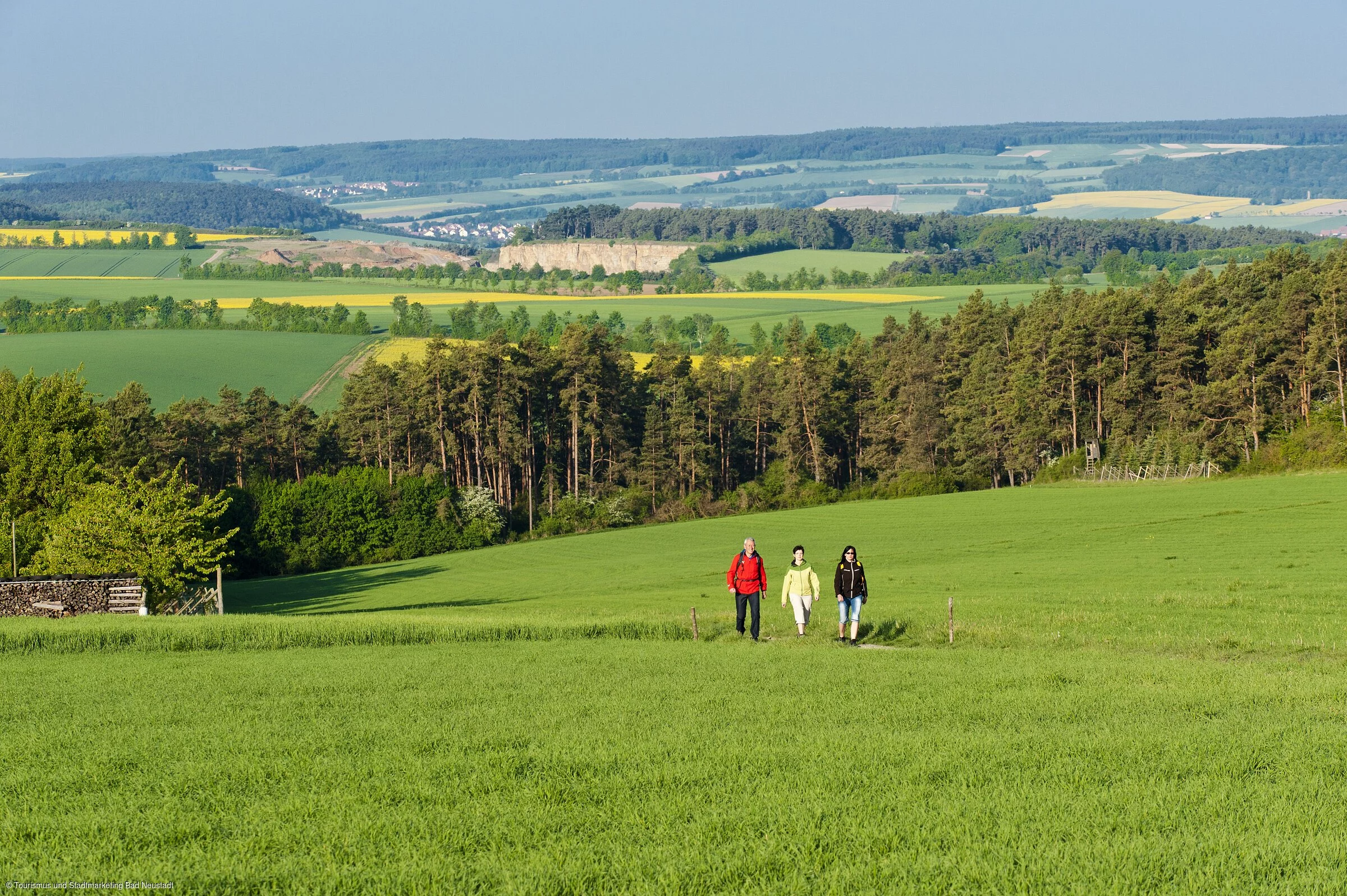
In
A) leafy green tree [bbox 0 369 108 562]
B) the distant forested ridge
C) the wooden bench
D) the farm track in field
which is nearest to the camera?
the wooden bench

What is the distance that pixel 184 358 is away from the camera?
152 metres

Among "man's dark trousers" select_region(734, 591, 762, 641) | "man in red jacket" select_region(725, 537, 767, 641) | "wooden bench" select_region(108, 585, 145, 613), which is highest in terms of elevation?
"man in red jacket" select_region(725, 537, 767, 641)

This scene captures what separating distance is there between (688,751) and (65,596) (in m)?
28.1

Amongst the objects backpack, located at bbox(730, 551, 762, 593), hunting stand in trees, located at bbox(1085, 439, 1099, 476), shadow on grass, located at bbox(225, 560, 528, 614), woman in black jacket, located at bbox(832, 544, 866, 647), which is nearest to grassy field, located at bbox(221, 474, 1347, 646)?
shadow on grass, located at bbox(225, 560, 528, 614)

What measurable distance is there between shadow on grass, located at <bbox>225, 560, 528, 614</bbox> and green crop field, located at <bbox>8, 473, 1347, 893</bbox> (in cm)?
2094

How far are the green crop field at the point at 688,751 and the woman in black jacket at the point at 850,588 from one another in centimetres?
87

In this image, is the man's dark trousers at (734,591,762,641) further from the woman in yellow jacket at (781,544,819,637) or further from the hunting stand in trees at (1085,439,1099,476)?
the hunting stand in trees at (1085,439,1099,476)

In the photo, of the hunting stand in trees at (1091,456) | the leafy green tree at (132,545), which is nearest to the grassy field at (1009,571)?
the leafy green tree at (132,545)

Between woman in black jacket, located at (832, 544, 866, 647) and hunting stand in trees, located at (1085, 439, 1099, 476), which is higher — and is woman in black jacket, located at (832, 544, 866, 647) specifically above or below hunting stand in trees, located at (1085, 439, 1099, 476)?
above

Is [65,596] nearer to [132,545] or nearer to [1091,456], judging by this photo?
[132,545]

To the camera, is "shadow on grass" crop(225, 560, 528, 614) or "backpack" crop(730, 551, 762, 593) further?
"shadow on grass" crop(225, 560, 528, 614)

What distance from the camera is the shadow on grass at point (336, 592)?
174 ft

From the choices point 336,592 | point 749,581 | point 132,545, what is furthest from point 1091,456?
point 749,581

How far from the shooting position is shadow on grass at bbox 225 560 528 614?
5319 cm
